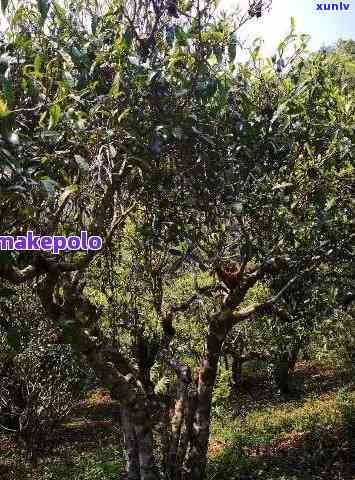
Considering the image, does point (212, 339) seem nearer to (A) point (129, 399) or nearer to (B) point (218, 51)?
(A) point (129, 399)

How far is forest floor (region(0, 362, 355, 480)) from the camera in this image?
11625mm

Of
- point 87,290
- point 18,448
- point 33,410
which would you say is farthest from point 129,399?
point 18,448

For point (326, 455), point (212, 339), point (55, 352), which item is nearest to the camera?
point (212, 339)

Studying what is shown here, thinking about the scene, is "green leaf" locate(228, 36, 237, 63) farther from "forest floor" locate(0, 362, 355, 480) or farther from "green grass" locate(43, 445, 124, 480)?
"green grass" locate(43, 445, 124, 480)

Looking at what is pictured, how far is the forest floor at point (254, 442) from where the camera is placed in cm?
1162

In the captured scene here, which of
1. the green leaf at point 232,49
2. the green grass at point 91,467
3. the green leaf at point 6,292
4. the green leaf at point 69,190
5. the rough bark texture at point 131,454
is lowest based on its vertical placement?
the green grass at point 91,467

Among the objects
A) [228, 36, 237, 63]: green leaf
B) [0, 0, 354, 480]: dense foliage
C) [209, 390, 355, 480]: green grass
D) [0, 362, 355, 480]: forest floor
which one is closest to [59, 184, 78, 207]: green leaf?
[0, 0, 354, 480]: dense foliage

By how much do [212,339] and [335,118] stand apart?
15.1ft

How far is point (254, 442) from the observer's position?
1435 cm

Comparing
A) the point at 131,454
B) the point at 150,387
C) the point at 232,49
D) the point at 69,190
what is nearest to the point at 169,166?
the point at 232,49

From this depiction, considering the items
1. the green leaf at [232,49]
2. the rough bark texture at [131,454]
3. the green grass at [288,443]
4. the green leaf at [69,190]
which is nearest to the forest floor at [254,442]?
the green grass at [288,443]

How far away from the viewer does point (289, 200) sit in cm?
759

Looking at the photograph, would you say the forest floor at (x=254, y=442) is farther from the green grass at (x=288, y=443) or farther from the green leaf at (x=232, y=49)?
the green leaf at (x=232, y=49)

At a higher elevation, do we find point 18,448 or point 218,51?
point 218,51
